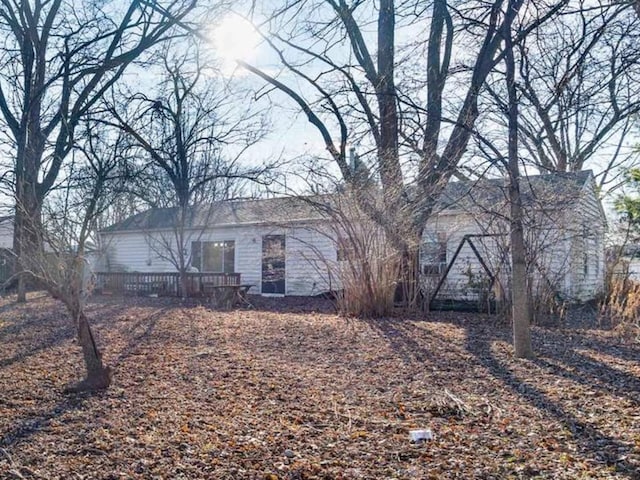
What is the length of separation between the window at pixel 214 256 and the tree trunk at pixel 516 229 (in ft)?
40.8

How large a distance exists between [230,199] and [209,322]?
858 cm

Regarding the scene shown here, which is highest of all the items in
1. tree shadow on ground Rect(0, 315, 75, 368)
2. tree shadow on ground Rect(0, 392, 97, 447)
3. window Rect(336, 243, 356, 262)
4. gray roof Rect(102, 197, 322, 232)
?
gray roof Rect(102, 197, 322, 232)

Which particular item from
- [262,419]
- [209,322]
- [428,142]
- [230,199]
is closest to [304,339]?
[209,322]

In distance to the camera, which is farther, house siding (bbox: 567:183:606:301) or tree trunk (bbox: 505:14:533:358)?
house siding (bbox: 567:183:606:301)

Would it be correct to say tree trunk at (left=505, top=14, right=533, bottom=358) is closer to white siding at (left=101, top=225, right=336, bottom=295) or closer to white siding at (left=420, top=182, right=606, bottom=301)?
white siding at (left=420, top=182, right=606, bottom=301)

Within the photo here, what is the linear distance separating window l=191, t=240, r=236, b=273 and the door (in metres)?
1.31

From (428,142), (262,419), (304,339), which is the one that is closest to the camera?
(262,419)

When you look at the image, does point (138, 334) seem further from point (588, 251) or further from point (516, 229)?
point (588, 251)

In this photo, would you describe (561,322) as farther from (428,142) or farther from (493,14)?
(493,14)

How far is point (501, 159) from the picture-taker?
18.4 ft

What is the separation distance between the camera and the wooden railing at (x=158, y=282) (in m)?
14.5

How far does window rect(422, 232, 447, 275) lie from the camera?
33.5 feet

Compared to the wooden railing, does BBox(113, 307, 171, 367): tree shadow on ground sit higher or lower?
lower

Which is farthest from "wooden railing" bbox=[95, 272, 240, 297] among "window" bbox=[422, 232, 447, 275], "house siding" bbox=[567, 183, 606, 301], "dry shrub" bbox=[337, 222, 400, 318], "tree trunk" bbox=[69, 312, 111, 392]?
"tree trunk" bbox=[69, 312, 111, 392]
